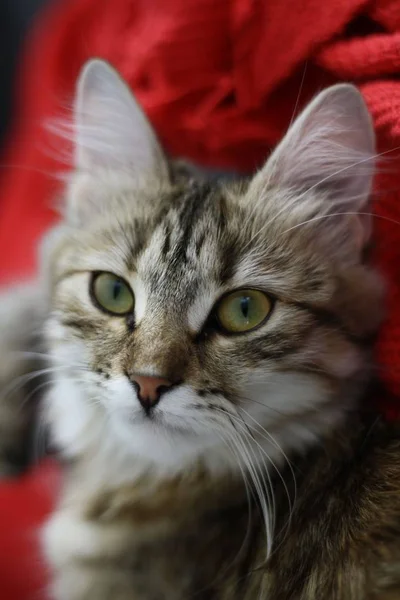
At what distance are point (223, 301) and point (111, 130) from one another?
0.36 m

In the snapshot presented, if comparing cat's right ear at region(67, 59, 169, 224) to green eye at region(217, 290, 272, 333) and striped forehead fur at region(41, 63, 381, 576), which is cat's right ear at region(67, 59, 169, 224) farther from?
green eye at region(217, 290, 272, 333)

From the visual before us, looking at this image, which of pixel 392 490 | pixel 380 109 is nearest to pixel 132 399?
pixel 392 490

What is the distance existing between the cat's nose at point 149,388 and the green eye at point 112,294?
0.13m

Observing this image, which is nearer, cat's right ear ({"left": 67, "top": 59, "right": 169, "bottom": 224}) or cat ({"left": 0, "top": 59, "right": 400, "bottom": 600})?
cat ({"left": 0, "top": 59, "right": 400, "bottom": 600})

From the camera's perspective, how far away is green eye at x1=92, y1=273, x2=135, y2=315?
3.03 ft

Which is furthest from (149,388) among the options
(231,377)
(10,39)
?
(10,39)

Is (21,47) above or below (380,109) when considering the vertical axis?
above

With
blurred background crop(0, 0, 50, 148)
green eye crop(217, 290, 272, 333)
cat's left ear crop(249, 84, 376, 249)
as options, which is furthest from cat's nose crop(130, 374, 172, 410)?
blurred background crop(0, 0, 50, 148)

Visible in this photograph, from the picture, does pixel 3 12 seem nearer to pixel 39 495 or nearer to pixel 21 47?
pixel 21 47

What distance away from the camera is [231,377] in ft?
2.75

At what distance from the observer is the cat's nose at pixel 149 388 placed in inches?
31.7

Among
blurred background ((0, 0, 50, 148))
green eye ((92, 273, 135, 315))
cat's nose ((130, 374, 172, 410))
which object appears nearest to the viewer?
cat's nose ((130, 374, 172, 410))

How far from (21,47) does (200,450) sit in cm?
161

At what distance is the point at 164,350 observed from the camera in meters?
0.82
